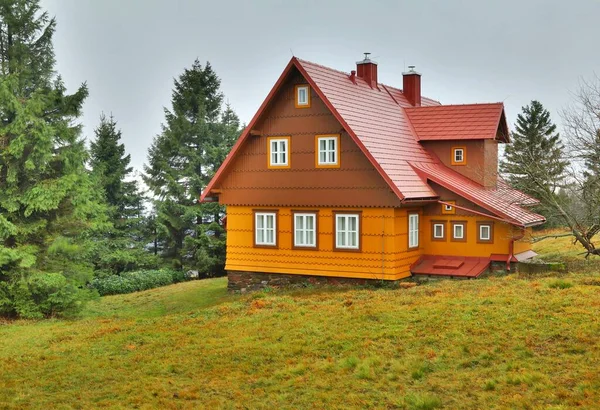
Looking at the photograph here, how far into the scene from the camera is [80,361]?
14.9m

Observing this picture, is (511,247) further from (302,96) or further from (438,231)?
(302,96)

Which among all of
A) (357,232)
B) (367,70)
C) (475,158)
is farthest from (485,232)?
(367,70)

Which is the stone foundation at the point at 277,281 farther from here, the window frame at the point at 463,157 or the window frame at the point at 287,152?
the window frame at the point at 463,157

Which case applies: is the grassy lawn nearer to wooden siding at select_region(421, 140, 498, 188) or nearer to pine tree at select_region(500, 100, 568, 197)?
pine tree at select_region(500, 100, 568, 197)

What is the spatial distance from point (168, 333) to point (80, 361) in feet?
8.53

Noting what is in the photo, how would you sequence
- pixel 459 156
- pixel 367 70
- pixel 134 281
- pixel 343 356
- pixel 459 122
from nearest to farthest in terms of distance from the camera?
1. pixel 343 356
2. pixel 459 156
3. pixel 459 122
4. pixel 367 70
5. pixel 134 281

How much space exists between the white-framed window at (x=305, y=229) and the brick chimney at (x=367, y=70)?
7742mm

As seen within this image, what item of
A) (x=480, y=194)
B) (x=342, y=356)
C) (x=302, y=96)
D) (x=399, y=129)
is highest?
(x=302, y=96)

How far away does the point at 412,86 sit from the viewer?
3400cm

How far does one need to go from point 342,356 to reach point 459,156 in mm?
17725

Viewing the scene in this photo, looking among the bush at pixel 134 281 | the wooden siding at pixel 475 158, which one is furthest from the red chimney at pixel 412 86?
the bush at pixel 134 281

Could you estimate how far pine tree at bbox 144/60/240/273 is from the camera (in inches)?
1620

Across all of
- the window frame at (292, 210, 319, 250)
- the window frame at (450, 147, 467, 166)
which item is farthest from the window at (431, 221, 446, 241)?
the window frame at (292, 210, 319, 250)

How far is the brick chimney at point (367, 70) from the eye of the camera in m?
31.1
